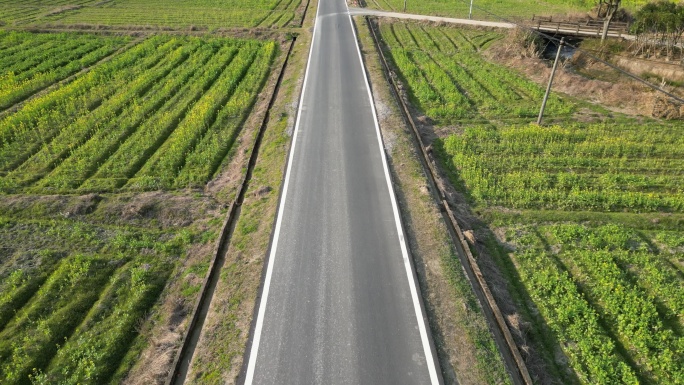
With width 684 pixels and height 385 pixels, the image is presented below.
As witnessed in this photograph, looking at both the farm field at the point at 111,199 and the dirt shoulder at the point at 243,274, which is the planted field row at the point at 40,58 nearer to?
the farm field at the point at 111,199

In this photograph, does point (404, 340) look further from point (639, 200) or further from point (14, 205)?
point (14, 205)

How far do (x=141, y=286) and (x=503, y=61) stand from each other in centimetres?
3655

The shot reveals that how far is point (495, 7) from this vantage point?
2488 inches

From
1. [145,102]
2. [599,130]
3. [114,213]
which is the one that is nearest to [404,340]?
[114,213]

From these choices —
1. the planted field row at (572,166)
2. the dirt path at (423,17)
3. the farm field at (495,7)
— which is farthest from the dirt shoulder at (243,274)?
the farm field at (495,7)

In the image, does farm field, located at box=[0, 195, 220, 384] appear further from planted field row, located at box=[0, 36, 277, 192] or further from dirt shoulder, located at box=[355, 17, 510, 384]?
dirt shoulder, located at box=[355, 17, 510, 384]

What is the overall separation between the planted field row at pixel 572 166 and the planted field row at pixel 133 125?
14.8 meters

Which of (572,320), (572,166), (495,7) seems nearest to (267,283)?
(572,320)

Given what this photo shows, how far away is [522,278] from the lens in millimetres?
15820

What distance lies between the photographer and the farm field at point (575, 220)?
43.3ft

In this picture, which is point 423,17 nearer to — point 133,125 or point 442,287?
point 133,125

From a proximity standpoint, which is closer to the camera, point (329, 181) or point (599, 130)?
point (329, 181)

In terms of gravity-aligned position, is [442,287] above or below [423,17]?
below

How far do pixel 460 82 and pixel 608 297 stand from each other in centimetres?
2318
